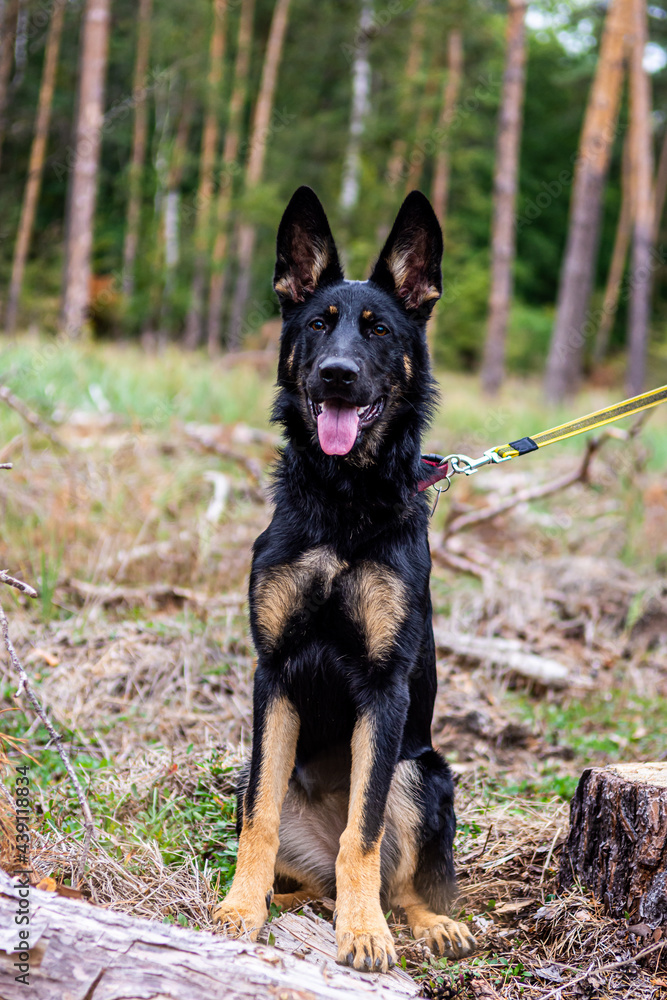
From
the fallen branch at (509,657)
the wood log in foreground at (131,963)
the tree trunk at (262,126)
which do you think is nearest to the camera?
the wood log in foreground at (131,963)

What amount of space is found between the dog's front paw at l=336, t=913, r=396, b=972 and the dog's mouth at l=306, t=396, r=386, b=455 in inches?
56.3

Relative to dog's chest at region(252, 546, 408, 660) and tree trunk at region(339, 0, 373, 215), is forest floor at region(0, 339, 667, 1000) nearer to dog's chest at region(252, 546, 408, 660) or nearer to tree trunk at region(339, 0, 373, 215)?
dog's chest at region(252, 546, 408, 660)

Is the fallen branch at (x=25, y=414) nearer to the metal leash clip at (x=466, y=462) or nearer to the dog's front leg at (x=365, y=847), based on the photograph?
the metal leash clip at (x=466, y=462)

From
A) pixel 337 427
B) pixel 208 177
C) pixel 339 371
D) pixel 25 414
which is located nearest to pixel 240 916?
pixel 337 427

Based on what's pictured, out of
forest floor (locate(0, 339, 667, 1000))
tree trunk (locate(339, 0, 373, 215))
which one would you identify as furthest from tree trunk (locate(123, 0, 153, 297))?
forest floor (locate(0, 339, 667, 1000))

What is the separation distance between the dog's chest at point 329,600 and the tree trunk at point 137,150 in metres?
20.3

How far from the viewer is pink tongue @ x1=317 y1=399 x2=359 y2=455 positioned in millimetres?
2635

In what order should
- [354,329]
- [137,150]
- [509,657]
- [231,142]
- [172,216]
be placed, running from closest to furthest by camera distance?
1. [354,329]
2. [509,657]
3. [231,142]
4. [172,216]
5. [137,150]

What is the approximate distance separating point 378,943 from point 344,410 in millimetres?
1613

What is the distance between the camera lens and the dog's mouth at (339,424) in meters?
2.64

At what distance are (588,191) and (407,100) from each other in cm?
539

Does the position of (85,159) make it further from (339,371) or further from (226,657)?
(339,371)

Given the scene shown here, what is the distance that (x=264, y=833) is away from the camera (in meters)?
2.43

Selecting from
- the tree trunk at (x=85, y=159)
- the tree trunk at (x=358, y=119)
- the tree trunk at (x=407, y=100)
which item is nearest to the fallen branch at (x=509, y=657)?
the tree trunk at (x=85, y=159)
